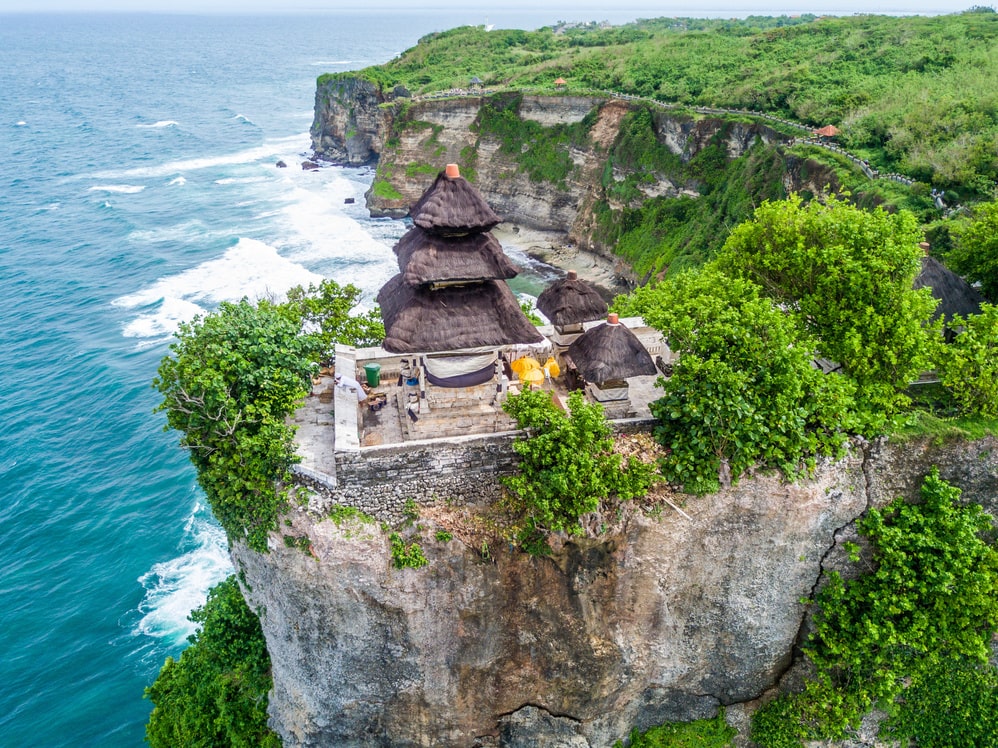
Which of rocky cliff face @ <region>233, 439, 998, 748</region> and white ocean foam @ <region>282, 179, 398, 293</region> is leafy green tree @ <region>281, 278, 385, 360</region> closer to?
rocky cliff face @ <region>233, 439, 998, 748</region>

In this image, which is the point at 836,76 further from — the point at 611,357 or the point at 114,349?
the point at 114,349

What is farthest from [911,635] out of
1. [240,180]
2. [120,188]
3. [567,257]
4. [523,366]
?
[120,188]

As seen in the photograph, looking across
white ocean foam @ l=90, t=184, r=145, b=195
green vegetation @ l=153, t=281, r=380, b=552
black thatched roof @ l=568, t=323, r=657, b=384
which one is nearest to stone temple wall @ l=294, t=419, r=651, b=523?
green vegetation @ l=153, t=281, r=380, b=552

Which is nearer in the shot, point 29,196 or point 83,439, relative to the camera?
point 83,439

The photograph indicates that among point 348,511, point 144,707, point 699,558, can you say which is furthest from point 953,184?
point 144,707

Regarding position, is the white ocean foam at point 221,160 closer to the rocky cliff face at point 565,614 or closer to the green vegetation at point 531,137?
the green vegetation at point 531,137

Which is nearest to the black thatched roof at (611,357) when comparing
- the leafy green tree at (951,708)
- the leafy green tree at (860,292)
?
the leafy green tree at (860,292)

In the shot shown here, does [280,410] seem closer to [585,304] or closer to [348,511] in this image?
[348,511]
